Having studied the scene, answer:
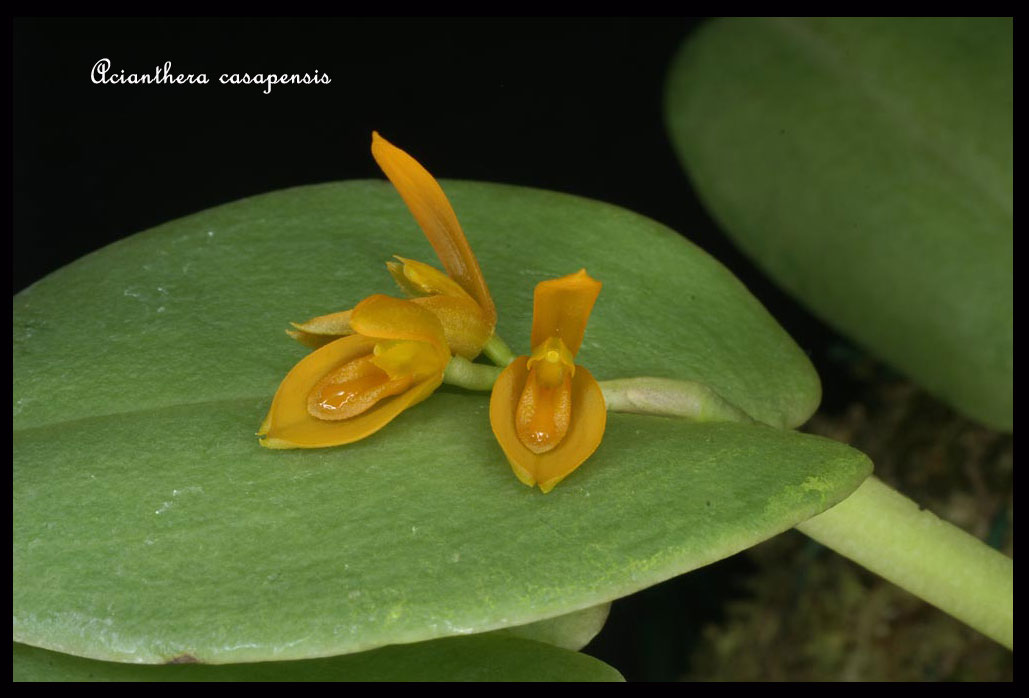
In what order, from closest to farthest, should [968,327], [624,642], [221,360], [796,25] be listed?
[221,360], [968,327], [796,25], [624,642]

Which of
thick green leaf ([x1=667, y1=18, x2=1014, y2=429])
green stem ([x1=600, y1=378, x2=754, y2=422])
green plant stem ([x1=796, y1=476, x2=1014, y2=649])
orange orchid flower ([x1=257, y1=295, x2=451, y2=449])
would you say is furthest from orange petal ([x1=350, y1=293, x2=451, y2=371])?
thick green leaf ([x1=667, y1=18, x2=1014, y2=429])

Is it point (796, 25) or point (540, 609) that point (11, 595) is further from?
point (796, 25)

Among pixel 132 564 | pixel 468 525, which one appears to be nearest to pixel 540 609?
pixel 468 525

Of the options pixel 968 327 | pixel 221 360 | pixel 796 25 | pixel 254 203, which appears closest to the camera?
pixel 221 360

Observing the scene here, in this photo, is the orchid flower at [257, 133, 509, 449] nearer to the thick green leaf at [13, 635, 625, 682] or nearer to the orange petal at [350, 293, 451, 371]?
the orange petal at [350, 293, 451, 371]

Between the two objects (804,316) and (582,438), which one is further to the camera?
(804,316)

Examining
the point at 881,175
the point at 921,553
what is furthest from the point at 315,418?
A: the point at 881,175

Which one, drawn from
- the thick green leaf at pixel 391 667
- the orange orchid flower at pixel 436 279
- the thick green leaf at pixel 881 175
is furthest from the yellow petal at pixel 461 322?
the thick green leaf at pixel 881 175
